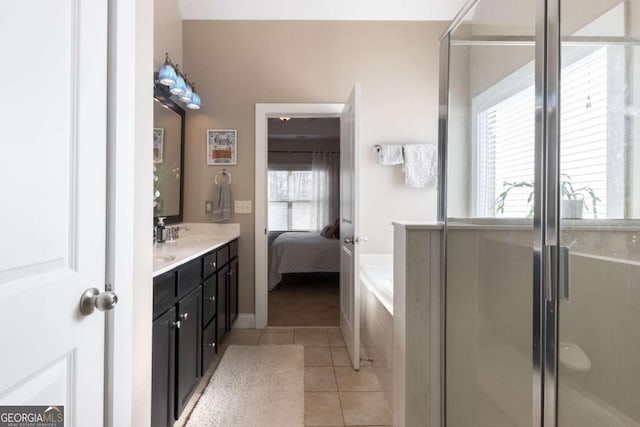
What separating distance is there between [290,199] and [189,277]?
547cm

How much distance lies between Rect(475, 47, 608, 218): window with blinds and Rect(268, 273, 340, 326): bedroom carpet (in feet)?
7.83

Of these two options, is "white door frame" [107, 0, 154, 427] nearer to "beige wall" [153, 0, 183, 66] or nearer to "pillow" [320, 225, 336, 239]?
"beige wall" [153, 0, 183, 66]

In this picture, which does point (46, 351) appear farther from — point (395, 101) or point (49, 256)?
point (395, 101)

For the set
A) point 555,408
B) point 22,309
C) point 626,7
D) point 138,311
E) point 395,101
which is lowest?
point 555,408

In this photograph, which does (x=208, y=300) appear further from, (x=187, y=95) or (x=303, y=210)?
(x=303, y=210)

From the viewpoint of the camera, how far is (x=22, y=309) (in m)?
0.65

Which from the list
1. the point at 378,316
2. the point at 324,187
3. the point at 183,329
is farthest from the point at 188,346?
the point at 324,187

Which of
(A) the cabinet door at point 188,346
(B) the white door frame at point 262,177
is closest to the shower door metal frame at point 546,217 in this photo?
(A) the cabinet door at point 188,346

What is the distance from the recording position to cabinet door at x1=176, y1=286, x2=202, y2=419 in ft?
5.17

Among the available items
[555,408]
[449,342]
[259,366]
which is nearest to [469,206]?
[449,342]

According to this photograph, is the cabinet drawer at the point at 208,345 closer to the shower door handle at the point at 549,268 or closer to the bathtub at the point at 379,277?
the bathtub at the point at 379,277

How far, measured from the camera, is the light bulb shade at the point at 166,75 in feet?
7.88

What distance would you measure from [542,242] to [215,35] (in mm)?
3260

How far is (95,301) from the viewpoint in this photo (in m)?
0.83
